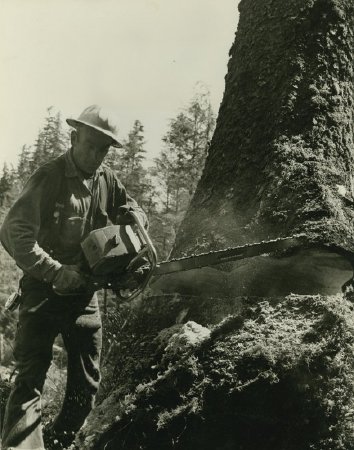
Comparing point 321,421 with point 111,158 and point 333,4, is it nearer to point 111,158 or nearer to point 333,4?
point 333,4

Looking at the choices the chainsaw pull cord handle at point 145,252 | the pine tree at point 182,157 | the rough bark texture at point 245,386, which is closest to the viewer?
the rough bark texture at point 245,386

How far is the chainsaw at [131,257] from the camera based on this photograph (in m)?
2.94

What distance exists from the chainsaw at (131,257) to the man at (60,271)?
0.57 ft

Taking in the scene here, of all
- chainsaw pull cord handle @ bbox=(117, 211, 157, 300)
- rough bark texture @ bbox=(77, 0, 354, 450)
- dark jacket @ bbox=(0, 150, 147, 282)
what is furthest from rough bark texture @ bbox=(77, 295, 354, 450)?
dark jacket @ bbox=(0, 150, 147, 282)

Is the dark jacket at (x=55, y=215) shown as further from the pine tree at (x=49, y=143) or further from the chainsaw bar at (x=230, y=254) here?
the pine tree at (x=49, y=143)

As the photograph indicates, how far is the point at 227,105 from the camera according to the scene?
3914mm

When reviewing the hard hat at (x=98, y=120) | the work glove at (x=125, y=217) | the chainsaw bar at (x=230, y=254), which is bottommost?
the chainsaw bar at (x=230, y=254)

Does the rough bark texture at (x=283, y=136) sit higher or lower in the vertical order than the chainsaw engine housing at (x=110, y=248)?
higher

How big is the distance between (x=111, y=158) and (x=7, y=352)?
16.8m

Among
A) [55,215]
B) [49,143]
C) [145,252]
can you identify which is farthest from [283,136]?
[49,143]

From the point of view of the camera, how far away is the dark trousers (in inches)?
124

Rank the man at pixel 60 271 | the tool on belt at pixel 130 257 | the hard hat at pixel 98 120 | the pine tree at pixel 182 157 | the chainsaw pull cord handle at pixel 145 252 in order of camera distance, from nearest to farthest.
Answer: the tool on belt at pixel 130 257 < the chainsaw pull cord handle at pixel 145 252 < the man at pixel 60 271 < the hard hat at pixel 98 120 < the pine tree at pixel 182 157

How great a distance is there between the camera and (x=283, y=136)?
3309mm

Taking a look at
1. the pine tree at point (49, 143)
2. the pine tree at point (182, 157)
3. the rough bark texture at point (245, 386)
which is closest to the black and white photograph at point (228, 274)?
the rough bark texture at point (245, 386)
